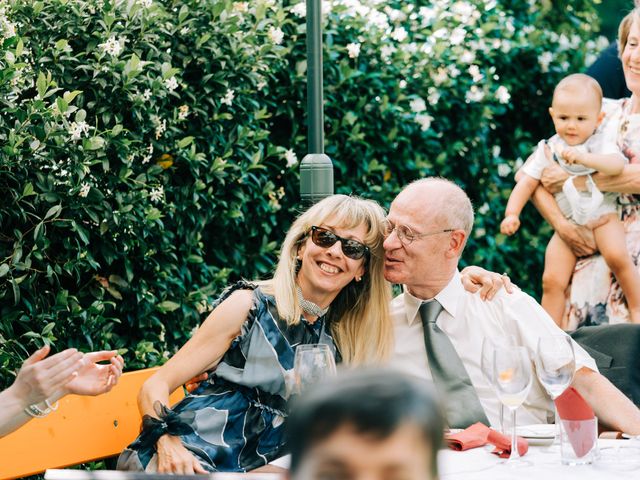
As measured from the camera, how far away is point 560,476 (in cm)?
236

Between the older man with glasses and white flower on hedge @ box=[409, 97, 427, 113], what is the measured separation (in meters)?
2.98

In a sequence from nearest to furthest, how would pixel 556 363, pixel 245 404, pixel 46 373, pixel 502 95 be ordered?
pixel 46 373, pixel 556 363, pixel 245 404, pixel 502 95

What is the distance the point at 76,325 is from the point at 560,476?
2497mm

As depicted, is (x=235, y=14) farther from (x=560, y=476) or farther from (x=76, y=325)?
(x=560, y=476)

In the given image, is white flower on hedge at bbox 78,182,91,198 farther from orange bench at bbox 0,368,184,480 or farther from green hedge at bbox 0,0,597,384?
orange bench at bbox 0,368,184,480

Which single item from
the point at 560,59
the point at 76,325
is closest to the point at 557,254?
the point at 76,325

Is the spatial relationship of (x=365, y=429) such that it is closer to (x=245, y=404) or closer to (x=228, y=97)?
(x=245, y=404)

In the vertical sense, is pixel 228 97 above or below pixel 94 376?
above

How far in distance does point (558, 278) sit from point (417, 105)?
2106 millimetres

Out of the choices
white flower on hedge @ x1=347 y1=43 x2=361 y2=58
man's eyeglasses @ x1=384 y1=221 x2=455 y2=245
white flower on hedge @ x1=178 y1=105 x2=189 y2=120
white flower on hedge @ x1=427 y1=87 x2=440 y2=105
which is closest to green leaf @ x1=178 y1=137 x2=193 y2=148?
white flower on hedge @ x1=178 y1=105 x2=189 y2=120

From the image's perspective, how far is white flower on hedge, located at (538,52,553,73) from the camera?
763 centimetres

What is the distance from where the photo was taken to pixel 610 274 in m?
4.85

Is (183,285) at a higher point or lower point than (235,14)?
lower

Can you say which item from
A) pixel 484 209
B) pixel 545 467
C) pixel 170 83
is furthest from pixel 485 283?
pixel 484 209
